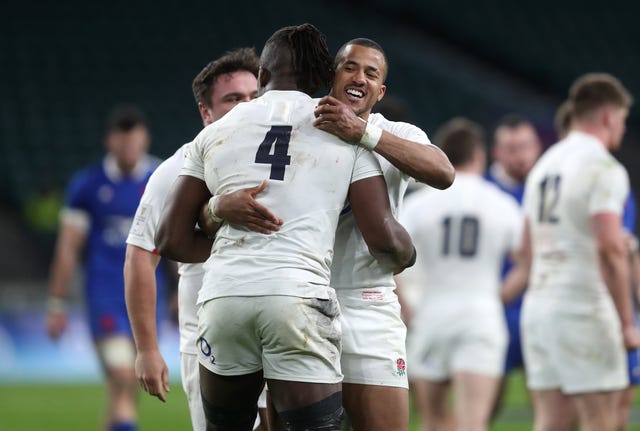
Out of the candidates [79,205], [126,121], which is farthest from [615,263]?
[79,205]

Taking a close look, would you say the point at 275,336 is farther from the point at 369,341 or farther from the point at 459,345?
the point at 459,345

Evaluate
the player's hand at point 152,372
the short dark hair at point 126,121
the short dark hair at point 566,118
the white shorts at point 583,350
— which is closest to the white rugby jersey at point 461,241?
the short dark hair at point 566,118

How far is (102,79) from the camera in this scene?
68.6ft

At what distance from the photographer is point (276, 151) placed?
358cm

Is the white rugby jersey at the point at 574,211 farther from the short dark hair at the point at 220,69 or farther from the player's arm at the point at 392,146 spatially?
the player's arm at the point at 392,146

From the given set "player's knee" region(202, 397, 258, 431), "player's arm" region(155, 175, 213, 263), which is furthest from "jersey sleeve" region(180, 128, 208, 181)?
"player's knee" region(202, 397, 258, 431)

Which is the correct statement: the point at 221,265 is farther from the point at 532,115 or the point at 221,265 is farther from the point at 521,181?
the point at 532,115

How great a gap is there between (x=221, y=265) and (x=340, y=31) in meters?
20.0

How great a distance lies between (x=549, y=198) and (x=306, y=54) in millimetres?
2784

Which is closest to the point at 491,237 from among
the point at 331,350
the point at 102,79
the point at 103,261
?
the point at 103,261

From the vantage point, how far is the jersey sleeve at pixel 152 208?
4371 mm

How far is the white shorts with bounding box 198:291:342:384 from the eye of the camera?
3.51m

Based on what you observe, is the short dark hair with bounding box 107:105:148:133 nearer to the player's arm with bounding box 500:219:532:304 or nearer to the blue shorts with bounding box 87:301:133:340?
the blue shorts with bounding box 87:301:133:340

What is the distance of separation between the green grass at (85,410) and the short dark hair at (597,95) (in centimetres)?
440
